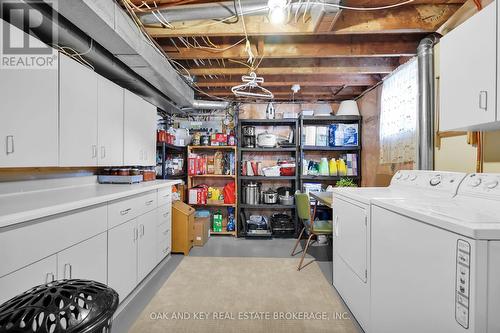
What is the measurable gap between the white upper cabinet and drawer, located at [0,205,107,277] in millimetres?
1146

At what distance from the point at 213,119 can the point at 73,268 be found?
10.5ft

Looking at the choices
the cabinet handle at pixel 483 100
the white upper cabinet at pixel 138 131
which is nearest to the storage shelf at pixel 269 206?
the white upper cabinet at pixel 138 131

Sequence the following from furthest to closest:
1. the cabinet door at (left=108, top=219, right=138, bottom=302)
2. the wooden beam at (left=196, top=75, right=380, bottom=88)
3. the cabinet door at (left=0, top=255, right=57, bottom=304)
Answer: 1. the wooden beam at (left=196, top=75, right=380, bottom=88)
2. the cabinet door at (left=108, top=219, right=138, bottom=302)
3. the cabinet door at (left=0, top=255, right=57, bottom=304)

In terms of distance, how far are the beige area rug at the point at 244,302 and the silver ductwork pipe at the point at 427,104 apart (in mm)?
1474

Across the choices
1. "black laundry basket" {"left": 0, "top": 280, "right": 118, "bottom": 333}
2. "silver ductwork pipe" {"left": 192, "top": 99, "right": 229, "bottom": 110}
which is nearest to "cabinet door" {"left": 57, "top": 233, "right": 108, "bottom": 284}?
"black laundry basket" {"left": 0, "top": 280, "right": 118, "bottom": 333}

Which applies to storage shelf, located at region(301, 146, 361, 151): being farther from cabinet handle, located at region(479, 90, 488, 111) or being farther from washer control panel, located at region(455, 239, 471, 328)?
washer control panel, located at region(455, 239, 471, 328)

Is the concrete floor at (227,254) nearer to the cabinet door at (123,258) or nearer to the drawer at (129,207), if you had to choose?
the cabinet door at (123,258)

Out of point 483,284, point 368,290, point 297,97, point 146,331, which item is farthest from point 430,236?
point 297,97

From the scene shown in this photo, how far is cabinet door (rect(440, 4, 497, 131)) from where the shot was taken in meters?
1.19

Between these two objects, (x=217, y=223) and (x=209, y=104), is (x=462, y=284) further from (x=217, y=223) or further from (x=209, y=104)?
(x=209, y=104)

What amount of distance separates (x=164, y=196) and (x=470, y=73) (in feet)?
9.18

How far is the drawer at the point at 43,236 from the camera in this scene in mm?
1002

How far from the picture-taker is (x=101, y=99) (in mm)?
2072
